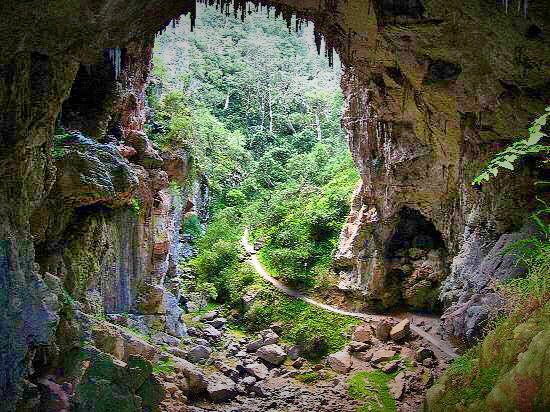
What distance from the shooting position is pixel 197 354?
12.9 metres

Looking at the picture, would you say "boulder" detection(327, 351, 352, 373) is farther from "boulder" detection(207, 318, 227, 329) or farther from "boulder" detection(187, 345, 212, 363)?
"boulder" detection(207, 318, 227, 329)

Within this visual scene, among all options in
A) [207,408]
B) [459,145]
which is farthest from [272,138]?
[207,408]

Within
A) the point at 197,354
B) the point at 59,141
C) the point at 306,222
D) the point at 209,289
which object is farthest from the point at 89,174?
the point at 306,222

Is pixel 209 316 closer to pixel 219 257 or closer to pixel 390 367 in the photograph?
pixel 219 257

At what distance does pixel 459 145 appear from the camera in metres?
11.5

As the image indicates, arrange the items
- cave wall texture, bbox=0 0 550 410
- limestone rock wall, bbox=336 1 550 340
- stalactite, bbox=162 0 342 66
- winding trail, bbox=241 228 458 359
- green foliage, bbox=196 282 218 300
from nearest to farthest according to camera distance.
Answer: cave wall texture, bbox=0 0 550 410
limestone rock wall, bbox=336 1 550 340
stalactite, bbox=162 0 342 66
winding trail, bbox=241 228 458 359
green foliage, bbox=196 282 218 300

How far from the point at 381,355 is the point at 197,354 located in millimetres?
6206

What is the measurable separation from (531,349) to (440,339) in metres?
11.7

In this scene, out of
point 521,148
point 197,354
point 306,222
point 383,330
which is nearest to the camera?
point 521,148

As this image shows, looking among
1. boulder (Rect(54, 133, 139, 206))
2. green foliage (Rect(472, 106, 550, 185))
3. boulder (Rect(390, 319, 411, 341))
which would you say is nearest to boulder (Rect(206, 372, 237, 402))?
boulder (Rect(54, 133, 139, 206))

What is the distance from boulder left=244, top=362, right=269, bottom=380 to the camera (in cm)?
1312

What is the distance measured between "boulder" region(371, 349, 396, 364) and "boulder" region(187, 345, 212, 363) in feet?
18.6

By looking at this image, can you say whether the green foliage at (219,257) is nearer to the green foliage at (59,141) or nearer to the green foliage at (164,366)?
the green foliage at (164,366)

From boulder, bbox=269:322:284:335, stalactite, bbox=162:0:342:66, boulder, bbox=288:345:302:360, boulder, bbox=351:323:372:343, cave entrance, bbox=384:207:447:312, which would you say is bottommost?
boulder, bbox=288:345:302:360
